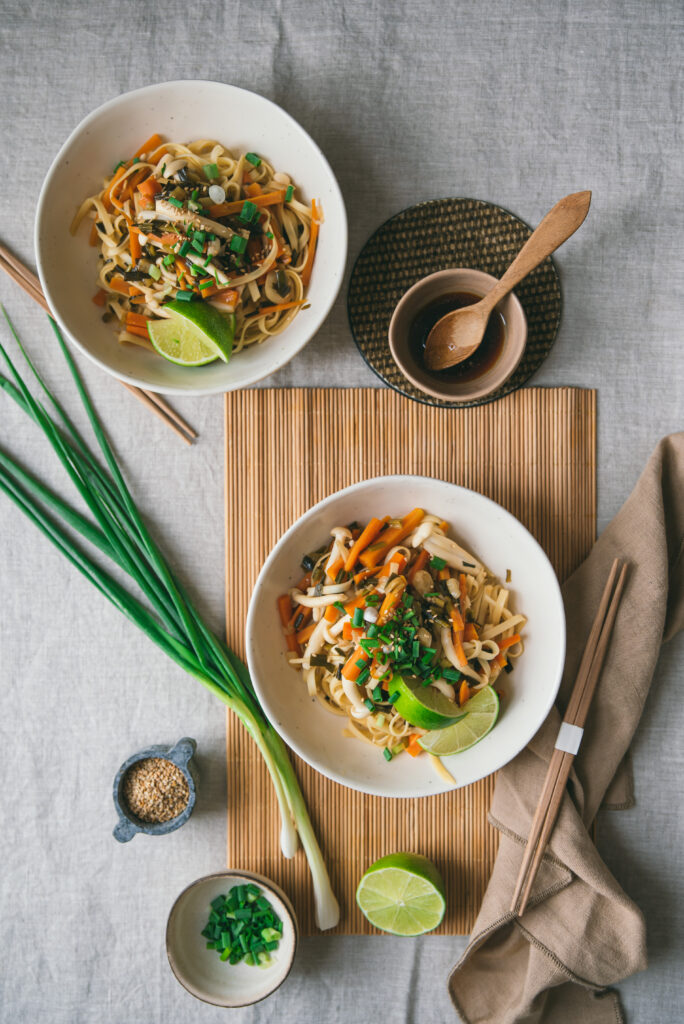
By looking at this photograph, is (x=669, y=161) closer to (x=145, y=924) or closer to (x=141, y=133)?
(x=141, y=133)

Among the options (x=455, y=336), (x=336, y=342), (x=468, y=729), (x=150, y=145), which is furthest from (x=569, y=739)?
(x=150, y=145)

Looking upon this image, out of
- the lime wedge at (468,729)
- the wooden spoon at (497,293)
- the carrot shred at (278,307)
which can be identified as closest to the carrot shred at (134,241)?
the carrot shred at (278,307)

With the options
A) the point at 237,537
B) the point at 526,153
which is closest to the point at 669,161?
the point at 526,153

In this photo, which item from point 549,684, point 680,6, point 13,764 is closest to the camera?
point 549,684

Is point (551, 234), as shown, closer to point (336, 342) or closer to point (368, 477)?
point (336, 342)

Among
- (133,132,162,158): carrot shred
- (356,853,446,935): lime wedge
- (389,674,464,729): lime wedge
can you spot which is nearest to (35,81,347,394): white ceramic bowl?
(133,132,162,158): carrot shred
